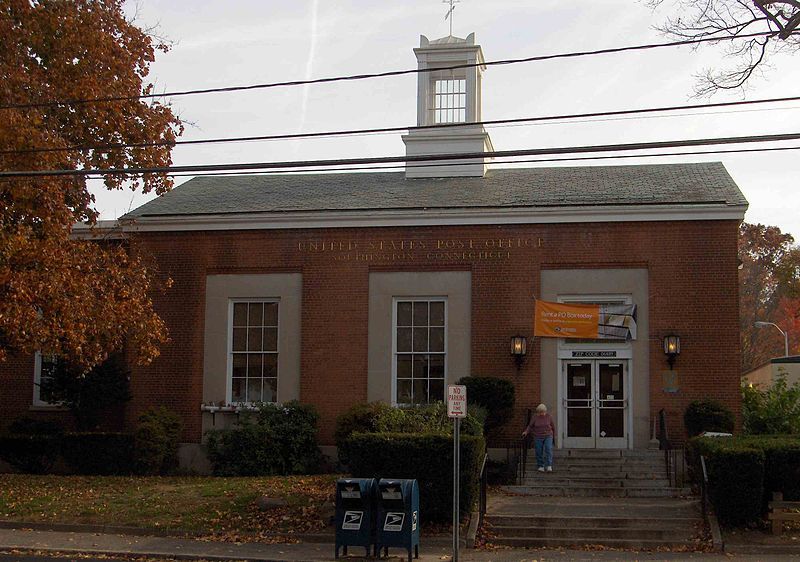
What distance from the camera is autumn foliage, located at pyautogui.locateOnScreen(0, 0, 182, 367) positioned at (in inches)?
775

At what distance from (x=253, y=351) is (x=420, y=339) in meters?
4.36

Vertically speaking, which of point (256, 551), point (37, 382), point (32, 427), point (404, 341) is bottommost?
point (256, 551)

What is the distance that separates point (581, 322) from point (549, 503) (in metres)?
5.87

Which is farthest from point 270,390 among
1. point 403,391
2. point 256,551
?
point 256,551

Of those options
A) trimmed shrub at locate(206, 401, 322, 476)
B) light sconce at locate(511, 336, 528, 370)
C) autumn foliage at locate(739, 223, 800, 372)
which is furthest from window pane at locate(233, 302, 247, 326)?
autumn foliage at locate(739, 223, 800, 372)

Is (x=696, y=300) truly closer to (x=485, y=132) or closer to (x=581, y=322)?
(x=581, y=322)

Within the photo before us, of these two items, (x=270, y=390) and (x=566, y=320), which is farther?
(x=270, y=390)

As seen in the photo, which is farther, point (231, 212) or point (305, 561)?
point (231, 212)

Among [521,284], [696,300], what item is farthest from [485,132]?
[696,300]

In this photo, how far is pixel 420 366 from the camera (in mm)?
25359

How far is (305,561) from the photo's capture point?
623 inches

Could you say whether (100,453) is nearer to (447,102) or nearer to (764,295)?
(447,102)

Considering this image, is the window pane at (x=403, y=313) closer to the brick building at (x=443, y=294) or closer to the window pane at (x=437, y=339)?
the brick building at (x=443, y=294)

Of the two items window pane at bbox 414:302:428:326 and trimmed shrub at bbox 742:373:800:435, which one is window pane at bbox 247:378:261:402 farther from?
trimmed shrub at bbox 742:373:800:435
